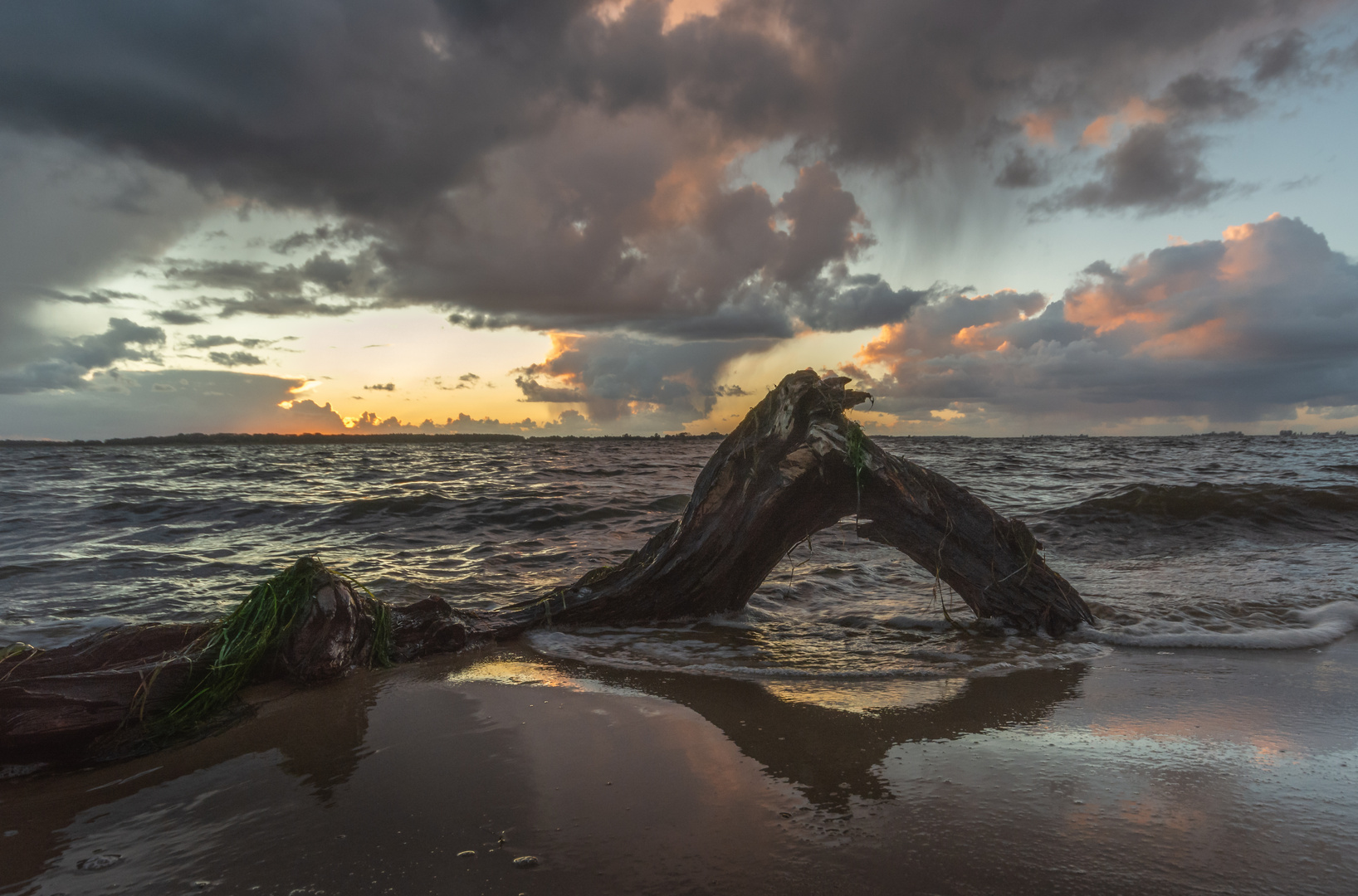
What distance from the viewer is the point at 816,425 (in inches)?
207

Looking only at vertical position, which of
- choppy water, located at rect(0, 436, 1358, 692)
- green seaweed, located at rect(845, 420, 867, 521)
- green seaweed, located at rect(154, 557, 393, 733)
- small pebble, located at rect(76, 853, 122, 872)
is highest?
green seaweed, located at rect(845, 420, 867, 521)

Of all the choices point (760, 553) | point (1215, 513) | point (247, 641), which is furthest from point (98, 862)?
point (1215, 513)

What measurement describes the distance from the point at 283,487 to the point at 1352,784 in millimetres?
22291

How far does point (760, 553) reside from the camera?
5949 mm

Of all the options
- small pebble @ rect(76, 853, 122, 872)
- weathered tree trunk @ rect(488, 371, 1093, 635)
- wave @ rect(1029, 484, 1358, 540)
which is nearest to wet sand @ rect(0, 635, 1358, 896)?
small pebble @ rect(76, 853, 122, 872)

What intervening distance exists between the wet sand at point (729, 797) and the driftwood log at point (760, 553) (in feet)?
2.57

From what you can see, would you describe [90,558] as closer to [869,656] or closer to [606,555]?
[606,555]

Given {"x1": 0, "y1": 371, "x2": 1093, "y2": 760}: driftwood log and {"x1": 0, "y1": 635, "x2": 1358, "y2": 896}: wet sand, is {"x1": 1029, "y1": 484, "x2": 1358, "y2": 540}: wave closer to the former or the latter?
{"x1": 0, "y1": 371, "x2": 1093, "y2": 760}: driftwood log

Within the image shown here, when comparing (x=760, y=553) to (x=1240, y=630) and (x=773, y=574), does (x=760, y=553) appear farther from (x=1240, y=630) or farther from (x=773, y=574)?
(x=1240, y=630)

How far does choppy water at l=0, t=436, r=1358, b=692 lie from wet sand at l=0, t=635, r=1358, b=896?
1.00 meters

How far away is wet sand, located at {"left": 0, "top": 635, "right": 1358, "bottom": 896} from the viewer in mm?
2123

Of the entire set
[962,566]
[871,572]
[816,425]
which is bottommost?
[871,572]

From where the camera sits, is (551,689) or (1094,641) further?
(1094,641)

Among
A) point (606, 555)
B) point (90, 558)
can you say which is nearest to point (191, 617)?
point (90, 558)
